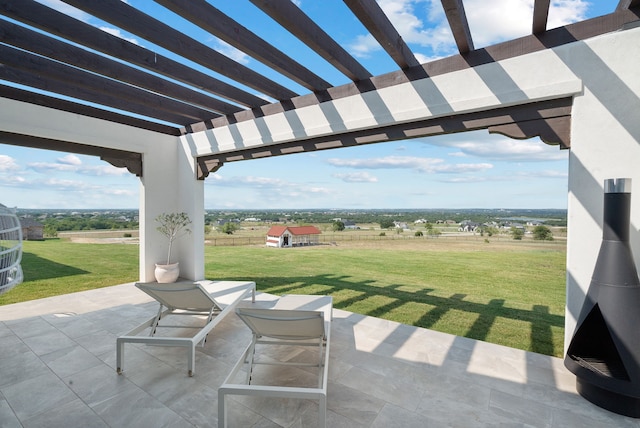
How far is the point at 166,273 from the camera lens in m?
6.85

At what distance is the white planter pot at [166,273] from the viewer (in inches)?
269

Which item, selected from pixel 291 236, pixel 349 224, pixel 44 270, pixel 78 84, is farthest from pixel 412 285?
pixel 349 224

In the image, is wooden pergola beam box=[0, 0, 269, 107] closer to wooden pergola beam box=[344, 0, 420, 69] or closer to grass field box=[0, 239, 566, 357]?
wooden pergola beam box=[344, 0, 420, 69]

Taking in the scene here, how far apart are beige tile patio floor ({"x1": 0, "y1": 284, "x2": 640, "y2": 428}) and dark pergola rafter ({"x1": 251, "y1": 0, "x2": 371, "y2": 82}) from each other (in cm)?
339

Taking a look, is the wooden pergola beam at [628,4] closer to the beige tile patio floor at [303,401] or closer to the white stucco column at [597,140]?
the white stucco column at [597,140]

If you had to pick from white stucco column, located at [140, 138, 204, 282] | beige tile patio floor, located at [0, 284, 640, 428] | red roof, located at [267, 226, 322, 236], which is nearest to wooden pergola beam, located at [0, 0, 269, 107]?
white stucco column, located at [140, 138, 204, 282]

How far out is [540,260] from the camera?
12.2m

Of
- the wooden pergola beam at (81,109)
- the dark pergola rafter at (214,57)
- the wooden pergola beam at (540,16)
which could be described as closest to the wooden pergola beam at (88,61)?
the dark pergola rafter at (214,57)

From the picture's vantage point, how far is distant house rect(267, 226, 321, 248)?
66.1 ft

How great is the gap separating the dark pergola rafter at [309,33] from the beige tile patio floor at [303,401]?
3389mm

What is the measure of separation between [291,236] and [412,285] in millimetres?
13732

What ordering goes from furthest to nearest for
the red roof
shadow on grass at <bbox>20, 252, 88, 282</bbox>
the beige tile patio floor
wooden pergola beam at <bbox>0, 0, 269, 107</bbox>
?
the red roof → shadow on grass at <bbox>20, 252, 88, 282</bbox> → wooden pergola beam at <bbox>0, 0, 269, 107</bbox> → the beige tile patio floor

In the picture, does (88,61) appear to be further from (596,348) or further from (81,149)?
(596,348)

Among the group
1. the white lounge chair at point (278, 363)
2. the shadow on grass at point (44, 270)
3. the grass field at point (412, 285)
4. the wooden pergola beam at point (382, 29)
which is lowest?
the grass field at point (412, 285)
